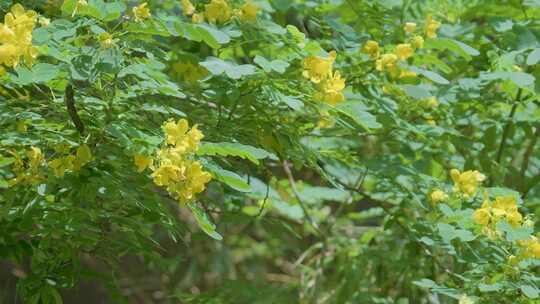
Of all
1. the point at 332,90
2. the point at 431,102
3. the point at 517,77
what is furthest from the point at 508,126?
the point at 332,90

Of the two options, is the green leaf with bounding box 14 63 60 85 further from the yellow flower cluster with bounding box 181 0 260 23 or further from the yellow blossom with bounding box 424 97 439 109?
the yellow blossom with bounding box 424 97 439 109

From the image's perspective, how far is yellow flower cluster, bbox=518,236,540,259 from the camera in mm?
2255

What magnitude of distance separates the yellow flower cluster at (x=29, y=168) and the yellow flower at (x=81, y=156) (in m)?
0.10

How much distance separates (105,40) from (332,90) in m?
0.59

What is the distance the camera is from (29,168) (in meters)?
2.18

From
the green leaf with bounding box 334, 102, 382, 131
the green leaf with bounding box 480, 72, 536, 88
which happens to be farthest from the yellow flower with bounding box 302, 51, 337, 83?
the green leaf with bounding box 480, 72, 536, 88

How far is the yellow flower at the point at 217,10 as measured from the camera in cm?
229

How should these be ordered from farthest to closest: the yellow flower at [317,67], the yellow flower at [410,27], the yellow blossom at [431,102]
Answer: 1. the yellow blossom at [431,102]
2. the yellow flower at [410,27]
3. the yellow flower at [317,67]

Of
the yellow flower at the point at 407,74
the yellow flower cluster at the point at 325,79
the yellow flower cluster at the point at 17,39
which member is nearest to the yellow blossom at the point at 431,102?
the yellow flower at the point at 407,74

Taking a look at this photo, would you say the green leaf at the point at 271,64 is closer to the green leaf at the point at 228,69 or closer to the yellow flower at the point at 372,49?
the green leaf at the point at 228,69

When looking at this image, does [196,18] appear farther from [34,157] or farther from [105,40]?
[34,157]

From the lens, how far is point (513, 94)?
2.79 m

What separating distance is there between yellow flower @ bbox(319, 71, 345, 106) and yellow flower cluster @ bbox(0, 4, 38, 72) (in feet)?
2.34

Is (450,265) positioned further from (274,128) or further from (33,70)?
(33,70)
